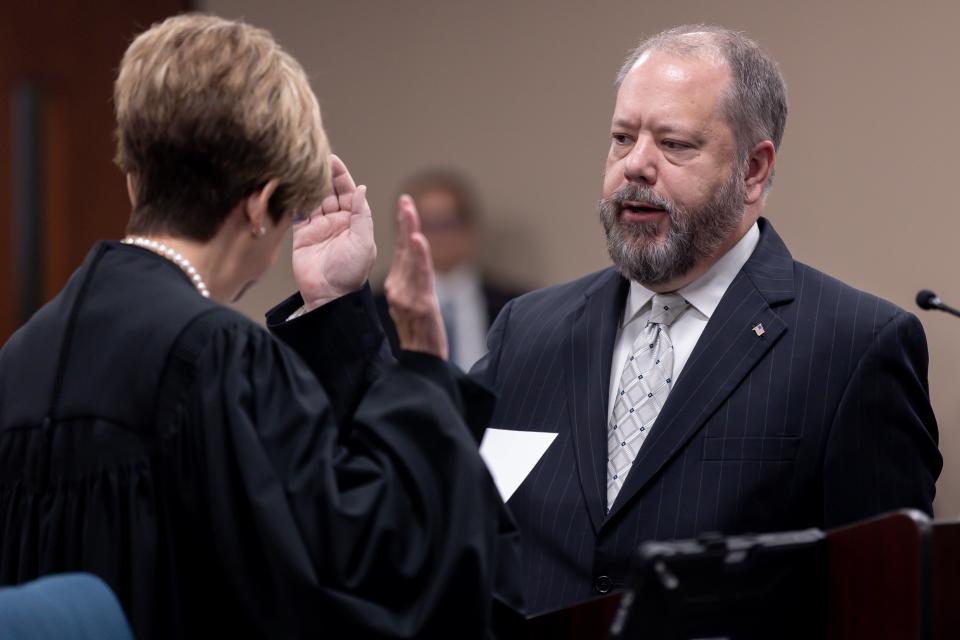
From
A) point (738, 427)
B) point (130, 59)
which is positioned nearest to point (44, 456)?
point (130, 59)

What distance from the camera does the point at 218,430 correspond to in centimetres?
150

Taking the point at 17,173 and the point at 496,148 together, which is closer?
the point at 496,148

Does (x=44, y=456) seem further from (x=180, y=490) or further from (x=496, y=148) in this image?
(x=496, y=148)

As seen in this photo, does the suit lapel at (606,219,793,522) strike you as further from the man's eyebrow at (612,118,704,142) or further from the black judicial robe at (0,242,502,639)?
the black judicial robe at (0,242,502,639)

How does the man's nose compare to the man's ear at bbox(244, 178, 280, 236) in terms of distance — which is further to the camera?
the man's nose

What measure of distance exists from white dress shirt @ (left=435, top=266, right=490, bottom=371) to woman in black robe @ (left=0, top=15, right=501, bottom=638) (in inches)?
121

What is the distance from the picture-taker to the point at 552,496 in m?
2.27

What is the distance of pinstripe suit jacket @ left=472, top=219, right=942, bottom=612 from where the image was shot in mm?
2104

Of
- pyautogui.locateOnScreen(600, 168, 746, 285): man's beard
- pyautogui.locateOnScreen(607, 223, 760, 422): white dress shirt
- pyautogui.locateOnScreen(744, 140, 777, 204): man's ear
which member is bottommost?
pyautogui.locateOnScreen(607, 223, 760, 422): white dress shirt

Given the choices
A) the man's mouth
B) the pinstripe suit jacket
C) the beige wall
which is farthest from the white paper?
the beige wall

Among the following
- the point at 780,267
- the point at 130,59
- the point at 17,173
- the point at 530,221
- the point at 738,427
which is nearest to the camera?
the point at 130,59

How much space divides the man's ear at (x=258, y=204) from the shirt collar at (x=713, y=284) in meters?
0.95

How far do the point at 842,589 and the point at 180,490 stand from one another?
2.62ft

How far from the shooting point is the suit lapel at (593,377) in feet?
7.32
